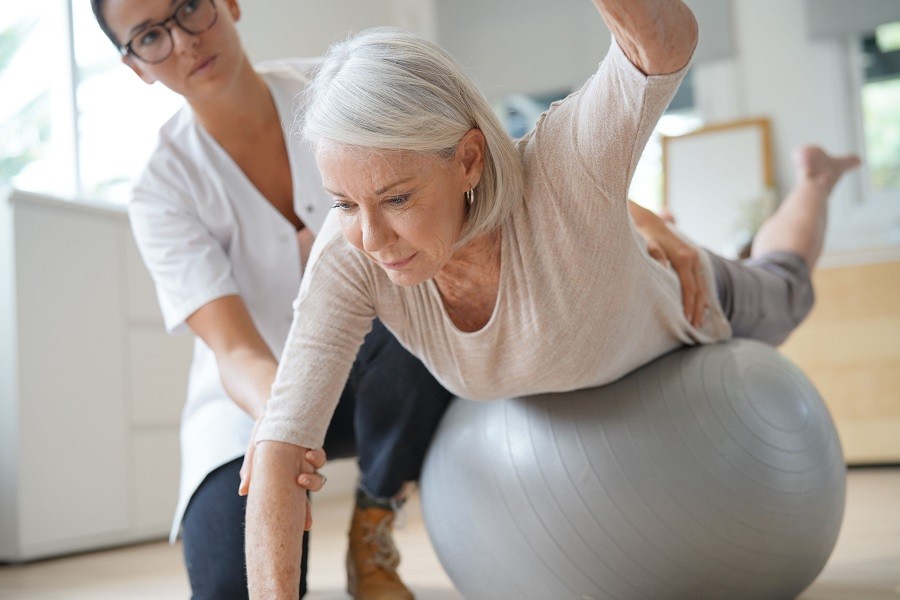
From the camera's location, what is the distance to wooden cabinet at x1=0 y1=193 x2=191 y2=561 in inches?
114

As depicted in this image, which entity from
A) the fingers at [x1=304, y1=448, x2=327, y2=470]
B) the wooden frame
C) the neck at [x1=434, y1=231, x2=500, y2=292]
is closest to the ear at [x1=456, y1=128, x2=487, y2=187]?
the neck at [x1=434, y1=231, x2=500, y2=292]

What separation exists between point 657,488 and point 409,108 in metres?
0.67

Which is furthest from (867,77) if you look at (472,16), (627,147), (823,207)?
(627,147)

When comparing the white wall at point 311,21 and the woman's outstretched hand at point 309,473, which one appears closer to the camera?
the woman's outstretched hand at point 309,473

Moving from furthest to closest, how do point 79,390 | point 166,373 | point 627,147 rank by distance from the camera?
point 166,373 < point 79,390 < point 627,147

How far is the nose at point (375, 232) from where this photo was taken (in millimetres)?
1147

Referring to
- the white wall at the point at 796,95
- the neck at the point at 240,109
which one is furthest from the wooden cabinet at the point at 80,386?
the white wall at the point at 796,95

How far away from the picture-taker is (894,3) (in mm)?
4504

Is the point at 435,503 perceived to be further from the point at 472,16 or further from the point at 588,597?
the point at 472,16

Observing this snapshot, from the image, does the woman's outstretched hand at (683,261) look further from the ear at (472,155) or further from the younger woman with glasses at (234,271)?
the ear at (472,155)

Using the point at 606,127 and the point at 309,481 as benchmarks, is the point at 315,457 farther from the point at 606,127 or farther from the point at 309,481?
the point at 606,127

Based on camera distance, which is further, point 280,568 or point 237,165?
point 237,165

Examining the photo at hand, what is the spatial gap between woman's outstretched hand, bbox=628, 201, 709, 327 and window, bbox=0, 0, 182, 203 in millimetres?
2115

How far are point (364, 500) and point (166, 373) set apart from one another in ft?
5.70
